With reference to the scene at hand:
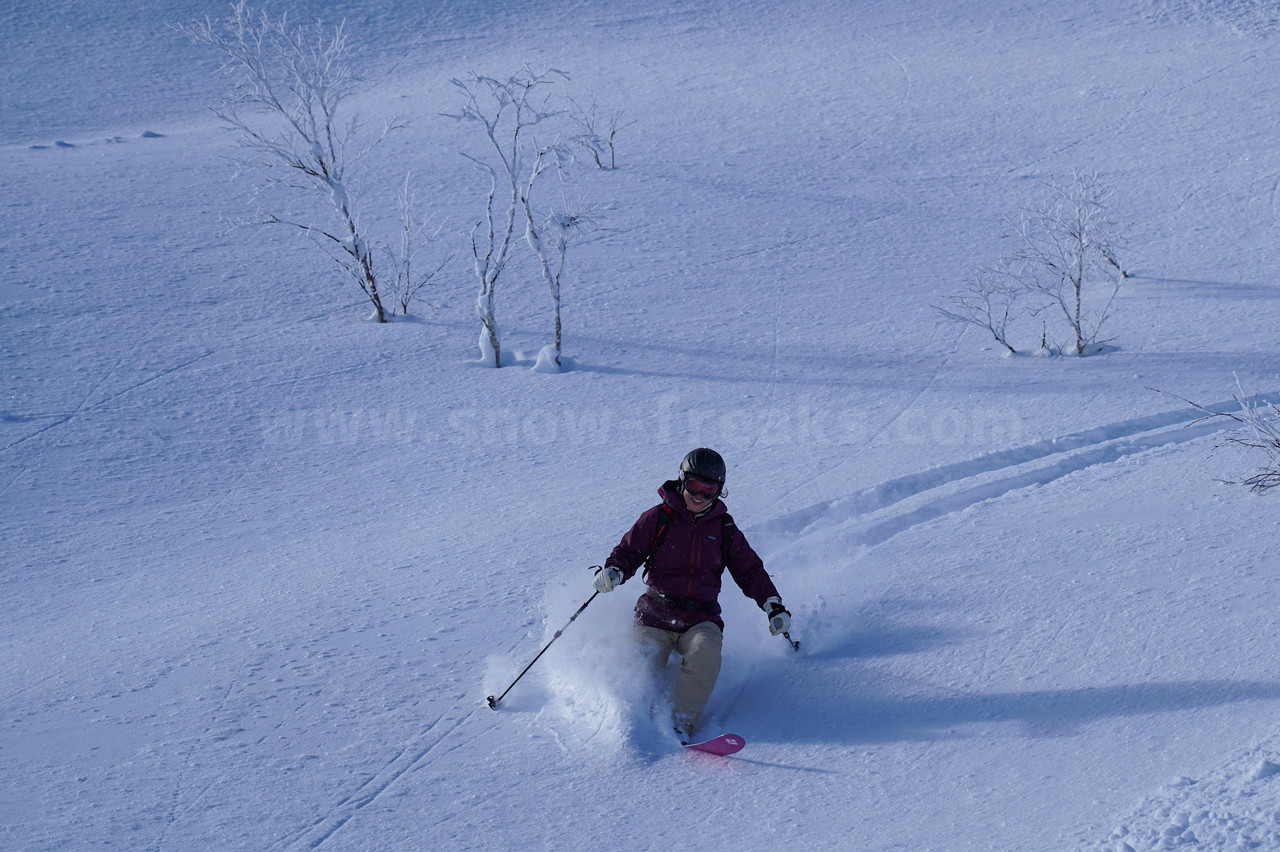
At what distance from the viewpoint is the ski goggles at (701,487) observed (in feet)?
13.4

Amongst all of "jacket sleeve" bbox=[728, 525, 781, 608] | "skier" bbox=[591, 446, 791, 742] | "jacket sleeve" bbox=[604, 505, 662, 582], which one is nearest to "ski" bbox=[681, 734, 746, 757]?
"skier" bbox=[591, 446, 791, 742]

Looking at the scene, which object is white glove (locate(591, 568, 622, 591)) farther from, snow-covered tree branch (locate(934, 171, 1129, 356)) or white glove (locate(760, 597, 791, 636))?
snow-covered tree branch (locate(934, 171, 1129, 356))

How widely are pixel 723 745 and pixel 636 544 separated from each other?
91cm

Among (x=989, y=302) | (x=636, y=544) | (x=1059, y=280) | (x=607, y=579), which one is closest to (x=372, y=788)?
(x=607, y=579)

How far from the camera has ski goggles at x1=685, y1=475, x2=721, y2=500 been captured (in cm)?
409

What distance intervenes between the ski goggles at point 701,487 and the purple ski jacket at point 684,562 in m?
0.08

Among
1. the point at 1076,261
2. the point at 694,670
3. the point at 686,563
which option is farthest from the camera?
the point at 1076,261

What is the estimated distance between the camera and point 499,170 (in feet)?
50.6

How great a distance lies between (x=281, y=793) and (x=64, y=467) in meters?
5.04

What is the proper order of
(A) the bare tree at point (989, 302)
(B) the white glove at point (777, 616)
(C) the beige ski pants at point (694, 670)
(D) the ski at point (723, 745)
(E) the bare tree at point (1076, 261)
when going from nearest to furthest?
(D) the ski at point (723, 745)
(C) the beige ski pants at point (694, 670)
(B) the white glove at point (777, 616)
(E) the bare tree at point (1076, 261)
(A) the bare tree at point (989, 302)

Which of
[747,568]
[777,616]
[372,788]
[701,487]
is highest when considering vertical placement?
[701,487]

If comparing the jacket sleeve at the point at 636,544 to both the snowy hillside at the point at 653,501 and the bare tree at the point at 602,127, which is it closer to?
the snowy hillside at the point at 653,501

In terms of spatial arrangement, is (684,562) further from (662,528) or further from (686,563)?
(662,528)

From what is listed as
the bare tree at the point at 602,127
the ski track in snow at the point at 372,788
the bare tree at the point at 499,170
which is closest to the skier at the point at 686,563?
the ski track in snow at the point at 372,788
